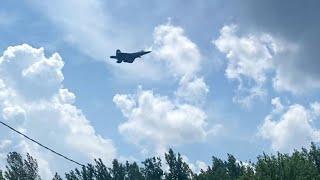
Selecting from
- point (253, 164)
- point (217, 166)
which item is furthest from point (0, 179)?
point (217, 166)

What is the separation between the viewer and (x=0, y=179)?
4866 centimetres

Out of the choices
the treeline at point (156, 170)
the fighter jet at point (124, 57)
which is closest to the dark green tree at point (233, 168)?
the treeline at point (156, 170)

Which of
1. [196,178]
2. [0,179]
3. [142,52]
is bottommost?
[0,179]

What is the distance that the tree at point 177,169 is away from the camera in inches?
2891

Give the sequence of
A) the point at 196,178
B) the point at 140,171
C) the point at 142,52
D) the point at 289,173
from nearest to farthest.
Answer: the point at 142,52, the point at 289,173, the point at 196,178, the point at 140,171

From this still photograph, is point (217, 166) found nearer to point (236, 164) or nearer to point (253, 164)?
point (236, 164)

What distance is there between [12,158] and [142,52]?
169ft

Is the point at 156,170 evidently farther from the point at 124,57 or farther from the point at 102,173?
the point at 124,57

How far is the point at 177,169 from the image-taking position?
73938 millimetres

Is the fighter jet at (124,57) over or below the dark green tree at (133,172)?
below

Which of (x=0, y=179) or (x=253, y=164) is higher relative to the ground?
(x=253, y=164)

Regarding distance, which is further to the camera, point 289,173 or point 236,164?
point 236,164

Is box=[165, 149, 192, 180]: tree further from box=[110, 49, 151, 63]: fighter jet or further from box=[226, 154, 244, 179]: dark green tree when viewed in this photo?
box=[110, 49, 151, 63]: fighter jet

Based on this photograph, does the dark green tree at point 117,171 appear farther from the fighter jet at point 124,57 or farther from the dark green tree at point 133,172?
the fighter jet at point 124,57
